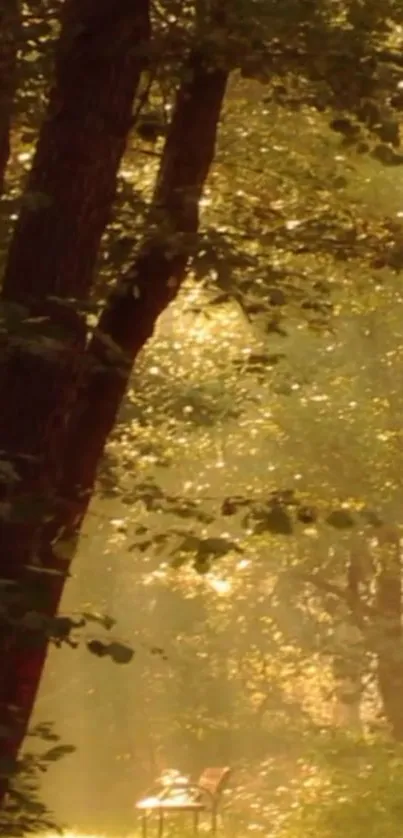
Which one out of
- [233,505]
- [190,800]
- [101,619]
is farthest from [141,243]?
[190,800]

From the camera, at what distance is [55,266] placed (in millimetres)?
4219

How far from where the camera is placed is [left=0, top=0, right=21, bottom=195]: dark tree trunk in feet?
13.8


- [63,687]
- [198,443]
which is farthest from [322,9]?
[63,687]

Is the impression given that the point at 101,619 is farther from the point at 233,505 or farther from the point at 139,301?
the point at 139,301

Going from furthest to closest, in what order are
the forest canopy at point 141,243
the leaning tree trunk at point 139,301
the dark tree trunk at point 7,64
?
the leaning tree trunk at point 139,301 < the dark tree trunk at point 7,64 < the forest canopy at point 141,243

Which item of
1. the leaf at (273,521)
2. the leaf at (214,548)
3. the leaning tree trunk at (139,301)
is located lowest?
the leaf at (214,548)

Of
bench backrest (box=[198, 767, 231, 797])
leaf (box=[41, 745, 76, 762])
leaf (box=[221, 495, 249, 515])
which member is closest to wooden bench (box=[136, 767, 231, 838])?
bench backrest (box=[198, 767, 231, 797])

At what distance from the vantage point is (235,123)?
9.60 m

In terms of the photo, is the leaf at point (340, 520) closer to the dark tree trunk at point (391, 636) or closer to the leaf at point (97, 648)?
the leaf at point (97, 648)

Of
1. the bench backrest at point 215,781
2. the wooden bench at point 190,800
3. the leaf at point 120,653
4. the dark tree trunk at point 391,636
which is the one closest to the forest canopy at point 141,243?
the leaf at point 120,653

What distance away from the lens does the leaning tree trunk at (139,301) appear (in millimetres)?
4473

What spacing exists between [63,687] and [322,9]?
24560mm

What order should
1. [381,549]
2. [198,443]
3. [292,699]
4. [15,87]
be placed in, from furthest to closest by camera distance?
1. [292,699]
2. [381,549]
3. [198,443]
4. [15,87]

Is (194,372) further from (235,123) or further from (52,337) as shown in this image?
(52,337)
